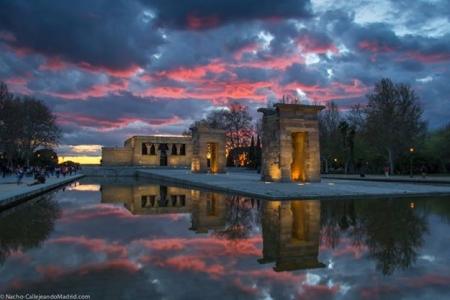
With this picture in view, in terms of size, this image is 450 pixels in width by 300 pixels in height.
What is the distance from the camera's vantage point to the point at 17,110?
142 feet

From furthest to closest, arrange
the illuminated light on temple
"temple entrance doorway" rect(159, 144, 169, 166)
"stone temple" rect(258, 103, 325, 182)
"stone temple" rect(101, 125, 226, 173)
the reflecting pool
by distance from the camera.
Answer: the illuminated light on temple → "temple entrance doorway" rect(159, 144, 169, 166) → "stone temple" rect(101, 125, 226, 173) → "stone temple" rect(258, 103, 325, 182) → the reflecting pool

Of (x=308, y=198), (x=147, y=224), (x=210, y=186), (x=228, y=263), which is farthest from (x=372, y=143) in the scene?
(x=228, y=263)

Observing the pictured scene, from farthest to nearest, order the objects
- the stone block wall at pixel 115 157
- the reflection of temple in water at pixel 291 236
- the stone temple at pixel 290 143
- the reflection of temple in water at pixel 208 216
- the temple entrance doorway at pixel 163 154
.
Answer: the stone block wall at pixel 115 157
the temple entrance doorway at pixel 163 154
the stone temple at pixel 290 143
the reflection of temple in water at pixel 208 216
the reflection of temple in water at pixel 291 236

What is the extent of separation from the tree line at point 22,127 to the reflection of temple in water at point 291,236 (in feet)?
121

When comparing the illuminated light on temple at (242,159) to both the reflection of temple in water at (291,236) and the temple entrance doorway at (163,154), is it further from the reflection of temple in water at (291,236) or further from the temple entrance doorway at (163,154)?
the reflection of temple in water at (291,236)

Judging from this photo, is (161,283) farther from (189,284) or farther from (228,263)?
(228,263)

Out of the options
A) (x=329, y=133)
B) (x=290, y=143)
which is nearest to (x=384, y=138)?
(x=329, y=133)

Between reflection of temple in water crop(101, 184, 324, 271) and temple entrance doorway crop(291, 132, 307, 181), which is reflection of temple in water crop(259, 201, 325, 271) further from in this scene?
temple entrance doorway crop(291, 132, 307, 181)

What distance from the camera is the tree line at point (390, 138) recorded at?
42000mm

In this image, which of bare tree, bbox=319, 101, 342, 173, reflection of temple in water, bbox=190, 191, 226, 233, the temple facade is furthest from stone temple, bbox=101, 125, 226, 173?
reflection of temple in water, bbox=190, 191, 226, 233

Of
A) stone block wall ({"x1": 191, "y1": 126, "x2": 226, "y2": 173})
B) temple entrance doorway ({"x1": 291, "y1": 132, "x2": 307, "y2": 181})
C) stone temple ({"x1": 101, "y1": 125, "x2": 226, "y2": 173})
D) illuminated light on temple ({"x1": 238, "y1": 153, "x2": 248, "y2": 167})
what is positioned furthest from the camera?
illuminated light on temple ({"x1": 238, "y1": 153, "x2": 248, "y2": 167})

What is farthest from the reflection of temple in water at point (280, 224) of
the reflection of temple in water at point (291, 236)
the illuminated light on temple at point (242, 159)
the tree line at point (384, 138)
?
the illuminated light on temple at point (242, 159)

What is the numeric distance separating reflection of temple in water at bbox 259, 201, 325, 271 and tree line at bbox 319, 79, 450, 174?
31.5 m

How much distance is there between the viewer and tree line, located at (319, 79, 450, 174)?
42000 mm
